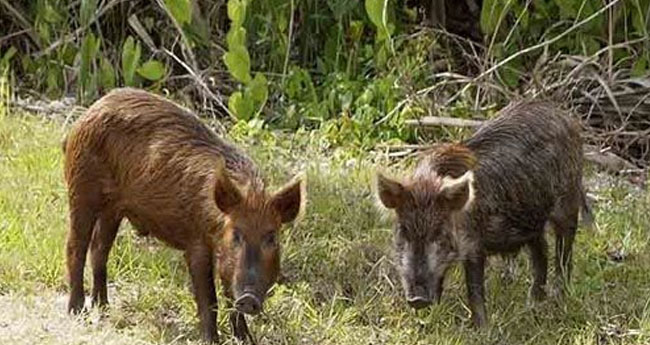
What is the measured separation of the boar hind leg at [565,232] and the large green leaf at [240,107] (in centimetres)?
274

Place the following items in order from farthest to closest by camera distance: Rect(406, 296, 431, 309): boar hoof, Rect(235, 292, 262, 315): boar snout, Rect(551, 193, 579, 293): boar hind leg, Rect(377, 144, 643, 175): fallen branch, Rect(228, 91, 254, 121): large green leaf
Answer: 1. Rect(228, 91, 254, 121): large green leaf
2. Rect(377, 144, 643, 175): fallen branch
3. Rect(551, 193, 579, 293): boar hind leg
4. Rect(406, 296, 431, 309): boar hoof
5. Rect(235, 292, 262, 315): boar snout

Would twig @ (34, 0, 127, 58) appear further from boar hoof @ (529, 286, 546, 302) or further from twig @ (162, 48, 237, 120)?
boar hoof @ (529, 286, 546, 302)

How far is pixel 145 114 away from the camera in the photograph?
6.50m

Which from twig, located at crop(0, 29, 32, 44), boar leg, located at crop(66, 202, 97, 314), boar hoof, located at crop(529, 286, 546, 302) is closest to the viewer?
boar leg, located at crop(66, 202, 97, 314)

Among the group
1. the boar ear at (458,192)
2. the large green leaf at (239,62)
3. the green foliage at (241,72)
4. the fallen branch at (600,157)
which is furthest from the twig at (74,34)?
the boar ear at (458,192)

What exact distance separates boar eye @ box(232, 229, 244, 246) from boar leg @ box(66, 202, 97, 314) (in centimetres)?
81

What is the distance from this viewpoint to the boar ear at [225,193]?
19.6 ft

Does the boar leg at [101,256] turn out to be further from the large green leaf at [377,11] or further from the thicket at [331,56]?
the large green leaf at [377,11]

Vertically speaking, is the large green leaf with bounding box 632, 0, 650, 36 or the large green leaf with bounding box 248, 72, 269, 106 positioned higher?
the large green leaf with bounding box 632, 0, 650, 36

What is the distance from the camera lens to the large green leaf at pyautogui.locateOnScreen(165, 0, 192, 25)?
9.18 metres

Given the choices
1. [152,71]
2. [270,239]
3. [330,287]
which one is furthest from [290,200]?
[152,71]

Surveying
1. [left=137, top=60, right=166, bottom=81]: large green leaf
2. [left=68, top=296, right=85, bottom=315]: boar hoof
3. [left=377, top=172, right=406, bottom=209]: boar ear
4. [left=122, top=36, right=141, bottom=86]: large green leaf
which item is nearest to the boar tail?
[left=377, top=172, right=406, bottom=209]: boar ear

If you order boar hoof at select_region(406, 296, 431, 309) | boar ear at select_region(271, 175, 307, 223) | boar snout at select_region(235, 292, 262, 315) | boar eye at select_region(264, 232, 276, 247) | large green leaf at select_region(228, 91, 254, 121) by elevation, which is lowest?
large green leaf at select_region(228, 91, 254, 121)

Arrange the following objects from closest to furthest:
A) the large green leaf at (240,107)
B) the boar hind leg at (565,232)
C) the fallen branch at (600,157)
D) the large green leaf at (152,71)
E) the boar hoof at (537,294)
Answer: the boar hoof at (537,294) → the boar hind leg at (565,232) → the fallen branch at (600,157) → the large green leaf at (240,107) → the large green leaf at (152,71)
